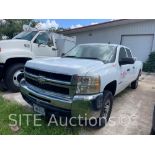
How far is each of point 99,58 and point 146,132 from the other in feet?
6.08

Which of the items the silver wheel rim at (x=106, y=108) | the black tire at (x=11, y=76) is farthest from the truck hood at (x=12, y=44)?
the silver wheel rim at (x=106, y=108)

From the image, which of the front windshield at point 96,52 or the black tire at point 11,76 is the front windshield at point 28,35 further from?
the front windshield at point 96,52

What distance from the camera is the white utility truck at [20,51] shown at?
5.50 metres

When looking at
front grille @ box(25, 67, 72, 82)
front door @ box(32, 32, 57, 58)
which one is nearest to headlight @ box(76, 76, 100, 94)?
front grille @ box(25, 67, 72, 82)

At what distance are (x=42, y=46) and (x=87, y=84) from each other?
12.6ft

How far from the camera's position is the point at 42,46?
6.40m

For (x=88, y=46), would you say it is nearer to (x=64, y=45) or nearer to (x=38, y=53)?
(x=38, y=53)

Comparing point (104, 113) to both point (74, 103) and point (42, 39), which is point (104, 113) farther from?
point (42, 39)

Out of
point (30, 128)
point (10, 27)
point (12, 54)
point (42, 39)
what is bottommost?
point (30, 128)

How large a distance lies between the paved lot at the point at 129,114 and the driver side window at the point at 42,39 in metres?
2.00

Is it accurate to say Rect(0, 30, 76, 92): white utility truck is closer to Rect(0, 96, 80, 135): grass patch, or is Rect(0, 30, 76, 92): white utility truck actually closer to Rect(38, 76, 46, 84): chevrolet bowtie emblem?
Rect(0, 96, 80, 135): grass patch

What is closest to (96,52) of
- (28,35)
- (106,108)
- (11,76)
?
(106,108)

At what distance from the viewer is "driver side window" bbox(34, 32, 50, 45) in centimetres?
631

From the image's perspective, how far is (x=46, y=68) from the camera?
11.1 feet
